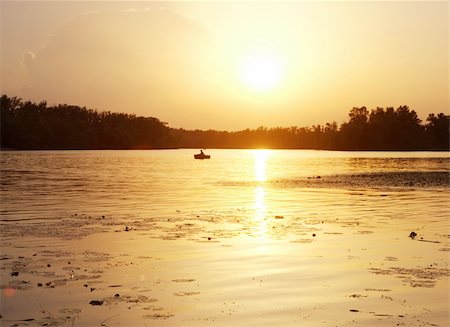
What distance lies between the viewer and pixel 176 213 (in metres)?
28.2

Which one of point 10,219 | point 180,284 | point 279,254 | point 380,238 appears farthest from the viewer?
point 10,219

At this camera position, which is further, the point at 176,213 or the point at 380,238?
the point at 176,213

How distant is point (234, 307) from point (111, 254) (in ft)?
22.1

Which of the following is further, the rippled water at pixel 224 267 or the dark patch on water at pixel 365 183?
the dark patch on water at pixel 365 183

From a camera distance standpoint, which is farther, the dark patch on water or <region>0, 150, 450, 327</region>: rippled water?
the dark patch on water

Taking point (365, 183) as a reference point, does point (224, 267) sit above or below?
above

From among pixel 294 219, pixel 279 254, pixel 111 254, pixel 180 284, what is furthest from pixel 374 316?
pixel 294 219

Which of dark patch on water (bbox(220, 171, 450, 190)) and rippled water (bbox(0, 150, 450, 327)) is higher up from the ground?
rippled water (bbox(0, 150, 450, 327))

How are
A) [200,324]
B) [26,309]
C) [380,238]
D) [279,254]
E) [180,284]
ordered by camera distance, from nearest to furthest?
[200,324] < [26,309] < [180,284] < [279,254] < [380,238]

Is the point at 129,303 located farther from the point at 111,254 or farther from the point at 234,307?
the point at 111,254

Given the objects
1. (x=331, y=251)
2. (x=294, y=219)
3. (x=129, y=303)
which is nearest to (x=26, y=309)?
(x=129, y=303)

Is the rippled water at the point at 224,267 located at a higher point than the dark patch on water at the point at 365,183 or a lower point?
higher

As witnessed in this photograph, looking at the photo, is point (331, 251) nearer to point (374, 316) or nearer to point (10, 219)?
point (374, 316)

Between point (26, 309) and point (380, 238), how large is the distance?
1312cm
